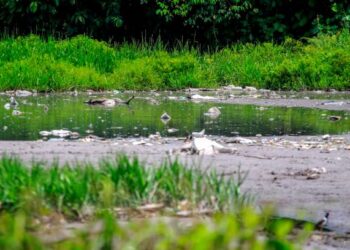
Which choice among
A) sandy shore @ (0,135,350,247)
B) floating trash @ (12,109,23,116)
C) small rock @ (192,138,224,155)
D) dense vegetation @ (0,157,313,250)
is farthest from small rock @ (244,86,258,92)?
dense vegetation @ (0,157,313,250)

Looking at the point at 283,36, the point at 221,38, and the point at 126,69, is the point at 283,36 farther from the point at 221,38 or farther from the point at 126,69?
the point at 126,69

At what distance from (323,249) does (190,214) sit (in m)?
0.58

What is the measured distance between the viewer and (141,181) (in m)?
3.80

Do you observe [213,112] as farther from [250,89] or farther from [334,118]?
[250,89]

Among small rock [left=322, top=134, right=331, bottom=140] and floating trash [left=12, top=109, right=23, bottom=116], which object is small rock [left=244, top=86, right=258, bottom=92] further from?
small rock [left=322, top=134, right=331, bottom=140]

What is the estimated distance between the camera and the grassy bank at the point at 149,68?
1533cm

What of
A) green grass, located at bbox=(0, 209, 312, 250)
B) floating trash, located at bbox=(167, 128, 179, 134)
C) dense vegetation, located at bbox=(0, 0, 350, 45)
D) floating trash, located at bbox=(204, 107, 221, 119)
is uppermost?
dense vegetation, located at bbox=(0, 0, 350, 45)

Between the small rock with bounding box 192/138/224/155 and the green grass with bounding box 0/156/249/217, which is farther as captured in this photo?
the small rock with bounding box 192/138/224/155

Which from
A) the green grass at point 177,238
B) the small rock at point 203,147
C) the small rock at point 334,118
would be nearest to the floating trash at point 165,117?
the small rock at point 334,118

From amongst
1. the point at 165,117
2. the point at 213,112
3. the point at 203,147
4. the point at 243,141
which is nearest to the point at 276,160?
the point at 203,147

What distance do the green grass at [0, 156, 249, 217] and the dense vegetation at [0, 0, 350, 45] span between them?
19157 mm

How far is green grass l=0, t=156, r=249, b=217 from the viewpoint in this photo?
363 centimetres

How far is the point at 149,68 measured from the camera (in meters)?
16.2

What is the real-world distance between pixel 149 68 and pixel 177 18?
27.8ft
